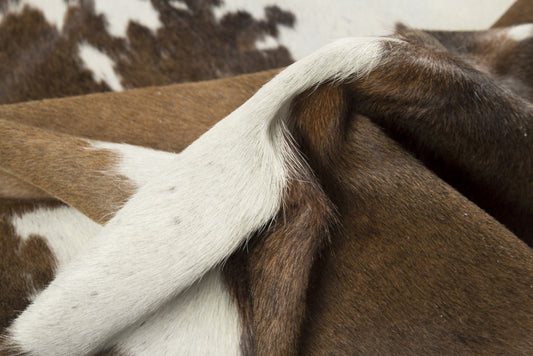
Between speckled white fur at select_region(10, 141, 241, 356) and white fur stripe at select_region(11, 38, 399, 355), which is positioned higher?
white fur stripe at select_region(11, 38, 399, 355)

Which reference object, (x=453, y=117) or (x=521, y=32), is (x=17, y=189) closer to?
(x=453, y=117)

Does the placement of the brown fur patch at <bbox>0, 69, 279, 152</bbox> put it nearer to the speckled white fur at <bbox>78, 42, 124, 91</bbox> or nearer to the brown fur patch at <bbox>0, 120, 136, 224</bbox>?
the brown fur patch at <bbox>0, 120, 136, 224</bbox>

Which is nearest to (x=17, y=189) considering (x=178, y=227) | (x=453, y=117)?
(x=178, y=227)

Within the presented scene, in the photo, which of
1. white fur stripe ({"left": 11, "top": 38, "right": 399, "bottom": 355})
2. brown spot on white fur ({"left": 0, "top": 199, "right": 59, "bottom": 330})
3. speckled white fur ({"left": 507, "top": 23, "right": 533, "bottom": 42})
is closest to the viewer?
white fur stripe ({"left": 11, "top": 38, "right": 399, "bottom": 355})

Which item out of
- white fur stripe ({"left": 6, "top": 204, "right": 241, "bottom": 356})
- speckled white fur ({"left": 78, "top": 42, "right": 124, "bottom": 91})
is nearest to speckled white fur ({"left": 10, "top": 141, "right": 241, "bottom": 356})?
white fur stripe ({"left": 6, "top": 204, "right": 241, "bottom": 356})

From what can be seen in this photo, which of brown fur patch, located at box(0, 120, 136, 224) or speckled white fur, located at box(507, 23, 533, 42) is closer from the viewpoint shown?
brown fur patch, located at box(0, 120, 136, 224)

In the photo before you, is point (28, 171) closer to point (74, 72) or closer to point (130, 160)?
point (130, 160)

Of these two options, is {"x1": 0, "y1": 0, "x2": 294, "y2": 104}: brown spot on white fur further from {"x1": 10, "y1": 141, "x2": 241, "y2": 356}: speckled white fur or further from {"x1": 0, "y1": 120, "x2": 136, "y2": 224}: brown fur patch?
{"x1": 10, "y1": 141, "x2": 241, "y2": 356}: speckled white fur

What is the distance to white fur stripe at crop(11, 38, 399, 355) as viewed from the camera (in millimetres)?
499

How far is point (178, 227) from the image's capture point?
1.66ft

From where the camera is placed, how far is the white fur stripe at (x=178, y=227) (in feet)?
1.64

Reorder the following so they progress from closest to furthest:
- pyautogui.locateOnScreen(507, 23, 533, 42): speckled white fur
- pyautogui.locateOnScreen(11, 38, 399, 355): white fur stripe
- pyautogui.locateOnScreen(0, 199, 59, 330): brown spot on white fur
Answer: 1. pyautogui.locateOnScreen(11, 38, 399, 355): white fur stripe
2. pyautogui.locateOnScreen(0, 199, 59, 330): brown spot on white fur
3. pyautogui.locateOnScreen(507, 23, 533, 42): speckled white fur

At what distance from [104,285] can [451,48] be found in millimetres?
723

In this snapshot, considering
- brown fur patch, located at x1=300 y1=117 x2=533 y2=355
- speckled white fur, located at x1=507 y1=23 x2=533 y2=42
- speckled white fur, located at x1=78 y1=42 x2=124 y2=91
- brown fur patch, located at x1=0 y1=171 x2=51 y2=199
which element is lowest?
brown fur patch, located at x1=300 y1=117 x2=533 y2=355
